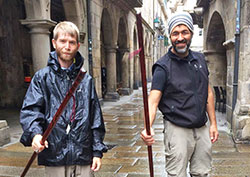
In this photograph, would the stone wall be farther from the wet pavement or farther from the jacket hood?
the jacket hood

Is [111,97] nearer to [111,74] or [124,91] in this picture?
[111,74]

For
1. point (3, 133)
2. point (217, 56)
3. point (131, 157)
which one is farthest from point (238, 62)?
point (3, 133)

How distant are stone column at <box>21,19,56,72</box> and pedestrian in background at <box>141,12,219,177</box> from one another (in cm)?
409

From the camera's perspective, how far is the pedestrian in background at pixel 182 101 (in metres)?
1.84

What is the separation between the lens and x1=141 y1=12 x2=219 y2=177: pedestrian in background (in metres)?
1.84

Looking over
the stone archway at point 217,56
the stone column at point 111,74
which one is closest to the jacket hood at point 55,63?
the stone archway at point 217,56

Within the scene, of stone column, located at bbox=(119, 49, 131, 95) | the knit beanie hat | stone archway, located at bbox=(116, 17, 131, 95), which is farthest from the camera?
stone column, located at bbox=(119, 49, 131, 95)

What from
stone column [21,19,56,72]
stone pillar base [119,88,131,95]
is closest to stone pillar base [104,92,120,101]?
stone pillar base [119,88,131,95]

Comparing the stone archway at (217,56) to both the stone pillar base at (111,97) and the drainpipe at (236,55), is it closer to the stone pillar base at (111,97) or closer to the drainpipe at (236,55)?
the drainpipe at (236,55)

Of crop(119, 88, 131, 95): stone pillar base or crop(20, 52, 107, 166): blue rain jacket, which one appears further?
crop(119, 88, 131, 95): stone pillar base

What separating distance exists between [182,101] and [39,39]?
4383 millimetres

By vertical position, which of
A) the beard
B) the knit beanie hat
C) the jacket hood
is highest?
the knit beanie hat

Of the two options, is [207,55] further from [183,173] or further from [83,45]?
[183,173]

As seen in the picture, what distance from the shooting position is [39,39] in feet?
17.4
